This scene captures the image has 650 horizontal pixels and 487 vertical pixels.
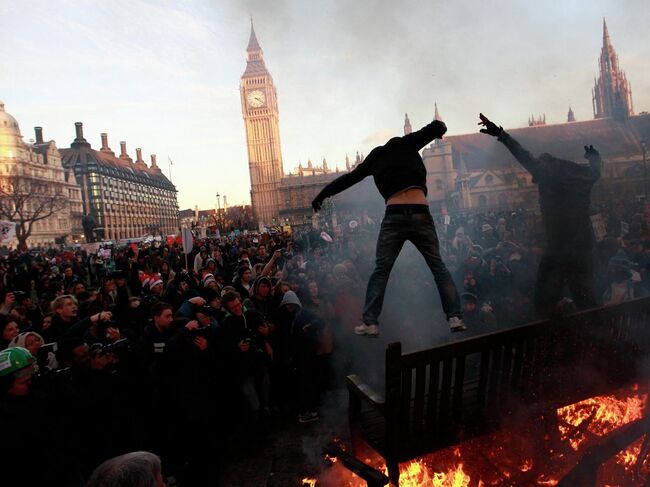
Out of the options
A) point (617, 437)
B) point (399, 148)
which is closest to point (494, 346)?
point (617, 437)

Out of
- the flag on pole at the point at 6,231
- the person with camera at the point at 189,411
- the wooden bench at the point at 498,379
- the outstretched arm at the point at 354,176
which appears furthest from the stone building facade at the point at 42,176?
the wooden bench at the point at 498,379

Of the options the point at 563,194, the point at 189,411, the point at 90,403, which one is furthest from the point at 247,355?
the point at 563,194

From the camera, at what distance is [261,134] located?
384ft

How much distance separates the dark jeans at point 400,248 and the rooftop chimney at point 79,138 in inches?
4322

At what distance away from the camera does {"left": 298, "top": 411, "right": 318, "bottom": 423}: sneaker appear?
5.62 metres

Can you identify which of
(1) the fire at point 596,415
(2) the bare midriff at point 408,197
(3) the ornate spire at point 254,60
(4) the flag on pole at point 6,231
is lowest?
(1) the fire at point 596,415

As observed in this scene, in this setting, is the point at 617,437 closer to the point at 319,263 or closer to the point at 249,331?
the point at 249,331

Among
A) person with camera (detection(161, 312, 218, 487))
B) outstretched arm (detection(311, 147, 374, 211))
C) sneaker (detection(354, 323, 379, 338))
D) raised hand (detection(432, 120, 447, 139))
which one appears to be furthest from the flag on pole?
raised hand (detection(432, 120, 447, 139))

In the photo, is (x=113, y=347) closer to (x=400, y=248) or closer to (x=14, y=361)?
(x=14, y=361)

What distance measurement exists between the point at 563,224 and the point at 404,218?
1706mm

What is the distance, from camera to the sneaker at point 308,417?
18.4ft

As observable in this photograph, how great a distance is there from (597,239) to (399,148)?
244 inches

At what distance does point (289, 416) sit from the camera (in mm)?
5938

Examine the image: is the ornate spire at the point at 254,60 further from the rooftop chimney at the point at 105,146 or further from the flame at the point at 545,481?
the flame at the point at 545,481
